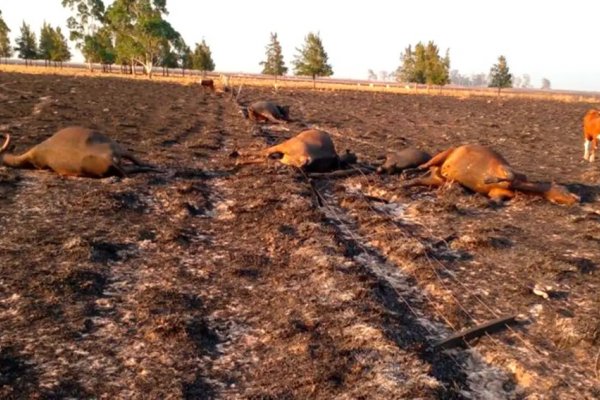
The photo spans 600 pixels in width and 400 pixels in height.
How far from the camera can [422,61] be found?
6469cm

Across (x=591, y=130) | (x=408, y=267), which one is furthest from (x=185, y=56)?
(x=408, y=267)

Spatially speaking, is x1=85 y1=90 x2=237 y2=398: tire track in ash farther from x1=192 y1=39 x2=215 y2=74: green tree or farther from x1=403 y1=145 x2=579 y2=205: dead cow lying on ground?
x1=192 y1=39 x2=215 y2=74: green tree

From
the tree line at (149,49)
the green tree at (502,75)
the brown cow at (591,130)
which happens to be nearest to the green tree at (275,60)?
the tree line at (149,49)

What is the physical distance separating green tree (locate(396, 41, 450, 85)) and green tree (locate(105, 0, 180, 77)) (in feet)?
103

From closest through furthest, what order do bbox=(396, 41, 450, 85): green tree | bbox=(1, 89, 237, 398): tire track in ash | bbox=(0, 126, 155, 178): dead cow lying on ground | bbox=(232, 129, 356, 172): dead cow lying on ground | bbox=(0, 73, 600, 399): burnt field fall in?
bbox=(1, 89, 237, 398): tire track in ash, bbox=(0, 73, 600, 399): burnt field, bbox=(0, 126, 155, 178): dead cow lying on ground, bbox=(232, 129, 356, 172): dead cow lying on ground, bbox=(396, 41, 450, 85): green tree

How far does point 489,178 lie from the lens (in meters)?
9.25

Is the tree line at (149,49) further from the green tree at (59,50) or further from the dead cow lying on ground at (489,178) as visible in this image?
the dead cow lying on ground at (489,178)

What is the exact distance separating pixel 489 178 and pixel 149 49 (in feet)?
215

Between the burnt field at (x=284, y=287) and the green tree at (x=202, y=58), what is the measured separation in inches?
2523

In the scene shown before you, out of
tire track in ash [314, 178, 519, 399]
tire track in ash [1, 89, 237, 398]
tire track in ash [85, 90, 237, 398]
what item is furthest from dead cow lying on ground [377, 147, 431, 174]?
tire track in ash [1, 89, 237, 398]

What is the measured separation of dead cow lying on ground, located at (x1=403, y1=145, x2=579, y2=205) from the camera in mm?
9168

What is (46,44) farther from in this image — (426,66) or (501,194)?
(501,194)

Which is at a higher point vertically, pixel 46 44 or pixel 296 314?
pixel 46 44

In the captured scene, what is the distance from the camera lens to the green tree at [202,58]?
234 ft
